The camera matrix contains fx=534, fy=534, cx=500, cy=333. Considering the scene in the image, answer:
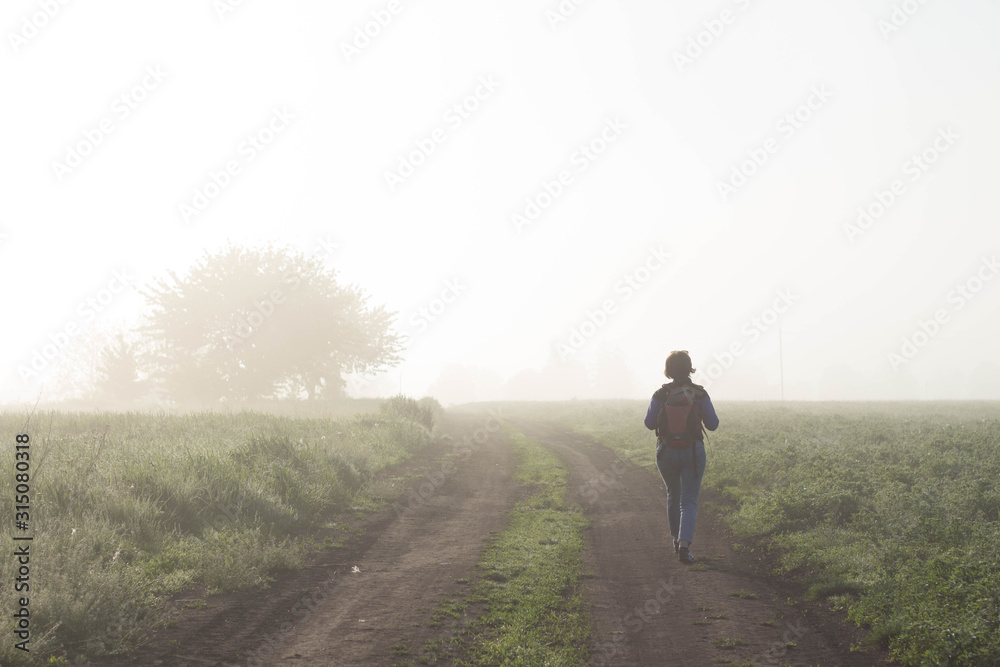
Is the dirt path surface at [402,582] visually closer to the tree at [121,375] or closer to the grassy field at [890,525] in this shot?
the grassy field at [890,525]

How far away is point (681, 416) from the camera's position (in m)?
7.82

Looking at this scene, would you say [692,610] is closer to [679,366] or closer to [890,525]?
[679,366]

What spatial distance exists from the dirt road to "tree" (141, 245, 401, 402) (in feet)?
95.9

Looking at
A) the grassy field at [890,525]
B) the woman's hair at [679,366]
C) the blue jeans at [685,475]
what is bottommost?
the grassy field at [890,525]

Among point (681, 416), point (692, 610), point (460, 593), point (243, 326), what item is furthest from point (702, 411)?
point (243, 326)

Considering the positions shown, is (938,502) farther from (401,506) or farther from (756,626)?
(401,506)

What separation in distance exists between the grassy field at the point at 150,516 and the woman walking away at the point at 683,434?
18.1ft

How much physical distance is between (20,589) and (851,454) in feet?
49.6

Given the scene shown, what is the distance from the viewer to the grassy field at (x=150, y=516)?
5.21 m

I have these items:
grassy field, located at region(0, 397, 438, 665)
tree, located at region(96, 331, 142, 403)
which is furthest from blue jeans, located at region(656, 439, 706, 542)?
tree, located at region(96, 331, 142, 403)

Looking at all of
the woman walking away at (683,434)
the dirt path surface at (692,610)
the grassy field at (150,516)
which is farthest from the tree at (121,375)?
the woman walking away at (683,434)

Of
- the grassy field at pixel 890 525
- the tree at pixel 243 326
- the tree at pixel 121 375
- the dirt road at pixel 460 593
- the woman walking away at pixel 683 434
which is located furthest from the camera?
the tree at pixel 121 375

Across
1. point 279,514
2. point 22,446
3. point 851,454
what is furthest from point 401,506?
point 851,454

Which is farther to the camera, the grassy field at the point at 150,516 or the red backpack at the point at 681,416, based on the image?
the red backpack at the point at 681,416
